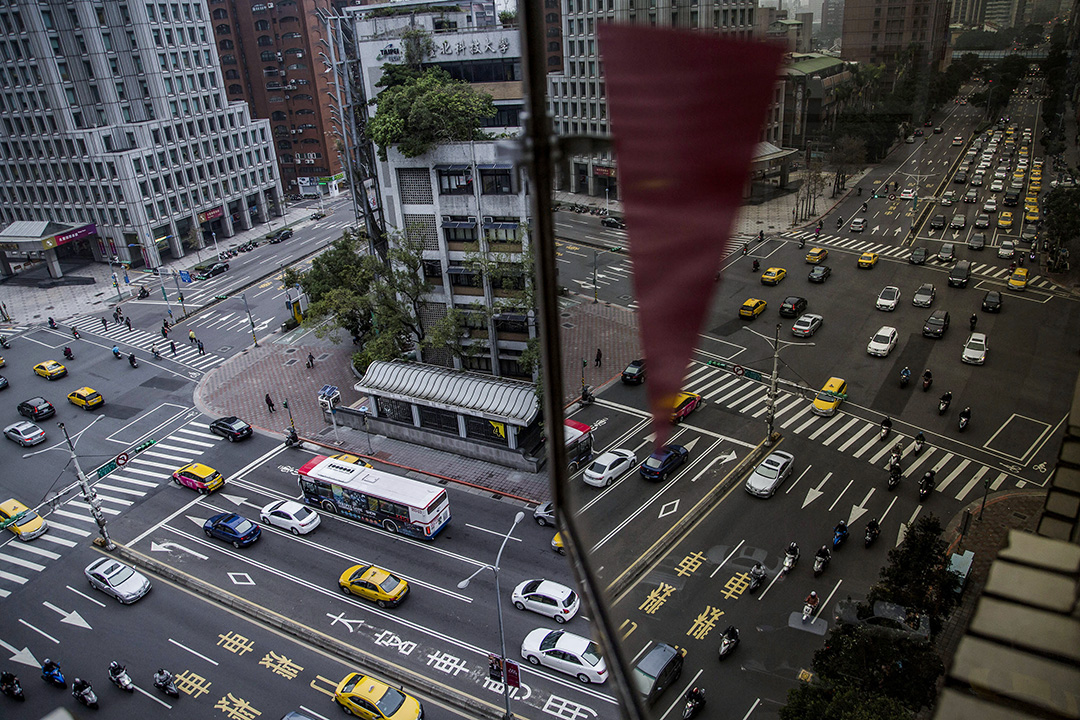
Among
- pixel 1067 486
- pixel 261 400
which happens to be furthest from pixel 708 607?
pixel 261 400

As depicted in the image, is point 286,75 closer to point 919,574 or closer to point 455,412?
point 455,412

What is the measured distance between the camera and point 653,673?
588 centimetres

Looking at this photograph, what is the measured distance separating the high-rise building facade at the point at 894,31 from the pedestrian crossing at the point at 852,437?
36.6 ft

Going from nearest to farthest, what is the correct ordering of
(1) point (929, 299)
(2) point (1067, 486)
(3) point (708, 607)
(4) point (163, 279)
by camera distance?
(2) point (1067, 486)
(3) point (708, 607)
(1) point (929, 299)
(4) point (163, 279)

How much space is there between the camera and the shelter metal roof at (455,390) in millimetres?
29500

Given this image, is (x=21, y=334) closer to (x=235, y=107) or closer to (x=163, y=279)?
(x=163, y=279)

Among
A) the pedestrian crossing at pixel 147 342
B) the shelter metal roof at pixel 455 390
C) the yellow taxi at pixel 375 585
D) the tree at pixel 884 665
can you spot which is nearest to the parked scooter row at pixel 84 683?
the yellow taxi at pixel 375 585

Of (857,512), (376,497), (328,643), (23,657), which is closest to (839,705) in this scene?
(857,512)

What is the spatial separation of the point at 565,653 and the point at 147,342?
133 ft

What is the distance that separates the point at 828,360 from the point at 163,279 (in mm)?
55162

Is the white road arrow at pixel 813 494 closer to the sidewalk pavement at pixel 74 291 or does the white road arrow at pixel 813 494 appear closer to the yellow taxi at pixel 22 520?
the yellow taxi at pixel 22 520

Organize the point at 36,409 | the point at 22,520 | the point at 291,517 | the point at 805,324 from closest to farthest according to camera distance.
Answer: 1. the point at 291,517
2. the point at 22,520
3. the point at 805,324
4. the point at 36,409

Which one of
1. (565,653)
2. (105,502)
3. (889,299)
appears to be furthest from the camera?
(105,502)

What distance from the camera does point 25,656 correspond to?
2188 cm
